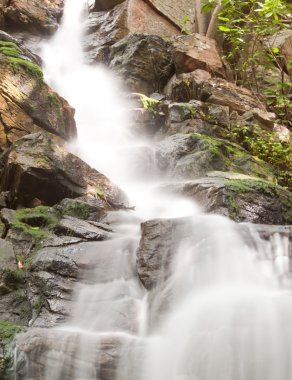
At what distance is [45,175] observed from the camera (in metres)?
6.38

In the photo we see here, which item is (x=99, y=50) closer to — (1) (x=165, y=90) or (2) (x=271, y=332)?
(1) (x=165, y=90)

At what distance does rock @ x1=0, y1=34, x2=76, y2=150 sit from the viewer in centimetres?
763

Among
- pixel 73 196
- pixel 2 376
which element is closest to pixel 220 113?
pixel 73 196

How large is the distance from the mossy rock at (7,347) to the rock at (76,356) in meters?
0.07

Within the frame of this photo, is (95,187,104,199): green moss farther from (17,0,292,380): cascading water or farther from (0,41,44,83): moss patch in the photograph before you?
(0,41,44,83): moss patch

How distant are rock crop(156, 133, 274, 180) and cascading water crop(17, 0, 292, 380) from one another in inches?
52.9

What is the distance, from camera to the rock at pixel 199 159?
8188mm

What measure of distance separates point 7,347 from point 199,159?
17.5ft

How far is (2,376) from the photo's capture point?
371 cm

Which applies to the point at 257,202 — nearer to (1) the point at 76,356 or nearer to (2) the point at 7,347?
(1) the point at 76,356

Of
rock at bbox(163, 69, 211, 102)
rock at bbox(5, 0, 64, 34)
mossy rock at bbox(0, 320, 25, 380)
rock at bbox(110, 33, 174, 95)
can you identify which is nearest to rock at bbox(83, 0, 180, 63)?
rock at bbox(5, 0, 64, 34)

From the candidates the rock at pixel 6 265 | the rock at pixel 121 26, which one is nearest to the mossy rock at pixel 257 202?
the rock at pixel 6 265

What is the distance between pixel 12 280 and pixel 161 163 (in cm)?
469

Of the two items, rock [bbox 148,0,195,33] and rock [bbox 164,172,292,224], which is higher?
rock [bbox 148,0,195,33]
